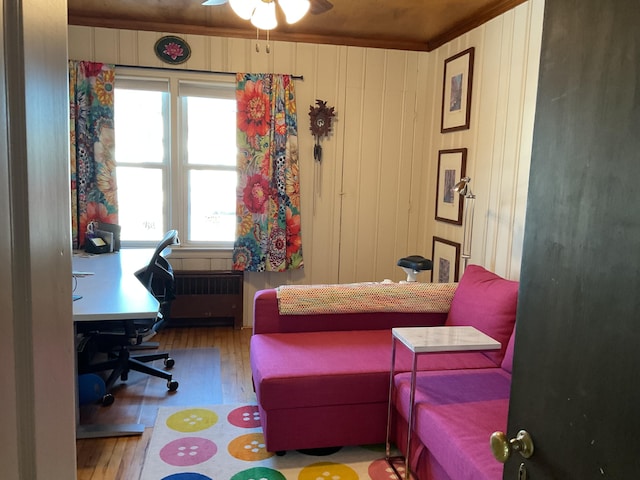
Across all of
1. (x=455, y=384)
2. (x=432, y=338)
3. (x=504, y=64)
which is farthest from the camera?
(x=504, y=64)

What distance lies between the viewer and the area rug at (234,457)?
2381 millimetres

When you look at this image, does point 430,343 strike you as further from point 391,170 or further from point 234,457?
point 391,170

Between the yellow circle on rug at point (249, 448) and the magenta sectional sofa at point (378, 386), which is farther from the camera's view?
the yellow circle on rug at point (249, 448)

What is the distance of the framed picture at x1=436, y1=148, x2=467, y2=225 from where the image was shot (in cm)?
394

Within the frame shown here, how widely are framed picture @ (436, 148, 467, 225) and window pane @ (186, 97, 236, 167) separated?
5.95ft

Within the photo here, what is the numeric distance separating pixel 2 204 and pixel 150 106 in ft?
13.6

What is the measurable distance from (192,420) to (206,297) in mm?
1744

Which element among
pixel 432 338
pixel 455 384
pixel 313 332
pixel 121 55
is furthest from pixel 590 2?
pixel 121 55

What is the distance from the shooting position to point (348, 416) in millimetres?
2537

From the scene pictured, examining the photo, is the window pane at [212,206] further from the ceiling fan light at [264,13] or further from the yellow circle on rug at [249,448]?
the yellow circle on rug at [249,448]

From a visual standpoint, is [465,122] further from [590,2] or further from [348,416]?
[590,2]

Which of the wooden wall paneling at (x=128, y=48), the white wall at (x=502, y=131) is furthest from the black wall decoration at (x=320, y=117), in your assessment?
the wooden wall paneling at (x=128, y=48)

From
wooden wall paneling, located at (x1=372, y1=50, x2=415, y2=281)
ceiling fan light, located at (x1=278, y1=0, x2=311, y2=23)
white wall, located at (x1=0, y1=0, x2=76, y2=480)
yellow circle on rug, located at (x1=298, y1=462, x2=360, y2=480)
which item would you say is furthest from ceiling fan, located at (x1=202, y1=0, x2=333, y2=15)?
yellow circle on rug, located at (x1=298, y1=462, x2=360, y2=480)

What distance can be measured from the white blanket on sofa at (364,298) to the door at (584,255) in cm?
209
